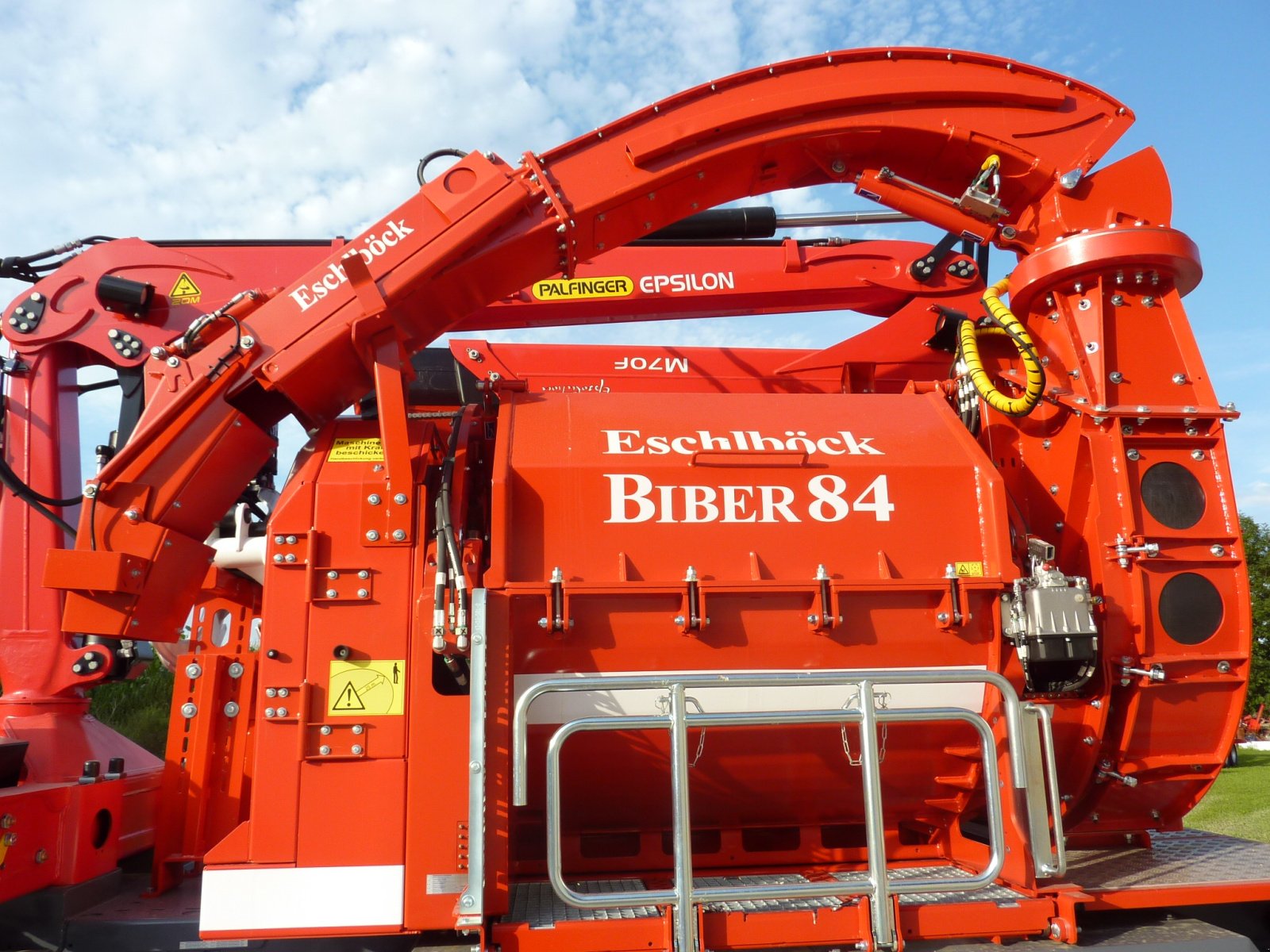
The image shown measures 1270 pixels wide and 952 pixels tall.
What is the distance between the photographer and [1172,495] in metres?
4.44

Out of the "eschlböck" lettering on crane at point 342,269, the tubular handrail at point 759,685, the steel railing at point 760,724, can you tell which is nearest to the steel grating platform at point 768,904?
the steel railing at point 760,724

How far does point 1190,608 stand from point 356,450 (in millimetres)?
4090

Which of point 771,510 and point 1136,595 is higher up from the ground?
point 771,510

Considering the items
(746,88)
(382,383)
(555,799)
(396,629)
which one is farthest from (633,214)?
(555,799)

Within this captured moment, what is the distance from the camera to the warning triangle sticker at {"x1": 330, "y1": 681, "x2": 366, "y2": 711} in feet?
12.7

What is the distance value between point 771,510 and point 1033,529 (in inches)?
61.5

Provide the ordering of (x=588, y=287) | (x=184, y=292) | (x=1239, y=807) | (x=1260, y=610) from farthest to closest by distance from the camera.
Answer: (x=1260, y=610) < (x=1239, y=807) < (x=588, y=287) < (x=184, y=292)

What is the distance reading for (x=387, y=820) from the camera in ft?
12.2

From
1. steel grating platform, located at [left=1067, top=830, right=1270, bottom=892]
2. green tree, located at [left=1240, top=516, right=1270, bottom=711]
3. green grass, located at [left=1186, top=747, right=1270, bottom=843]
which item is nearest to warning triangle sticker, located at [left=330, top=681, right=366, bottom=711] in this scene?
steel grating platform, located at [left=1067, top=830, right=1270, bottom=892]

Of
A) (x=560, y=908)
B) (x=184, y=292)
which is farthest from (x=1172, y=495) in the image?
(x=184, y=292)

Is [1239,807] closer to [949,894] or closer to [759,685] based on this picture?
[949,894]

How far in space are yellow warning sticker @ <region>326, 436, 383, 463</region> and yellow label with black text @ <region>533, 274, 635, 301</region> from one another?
249 cm

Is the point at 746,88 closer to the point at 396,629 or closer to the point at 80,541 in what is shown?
the point at 396,629

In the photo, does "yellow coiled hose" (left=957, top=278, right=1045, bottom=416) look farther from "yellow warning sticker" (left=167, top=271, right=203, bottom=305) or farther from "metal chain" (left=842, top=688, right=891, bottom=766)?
"yellow warning sticker" (left=167, top=271, right=203, bottom=305)
